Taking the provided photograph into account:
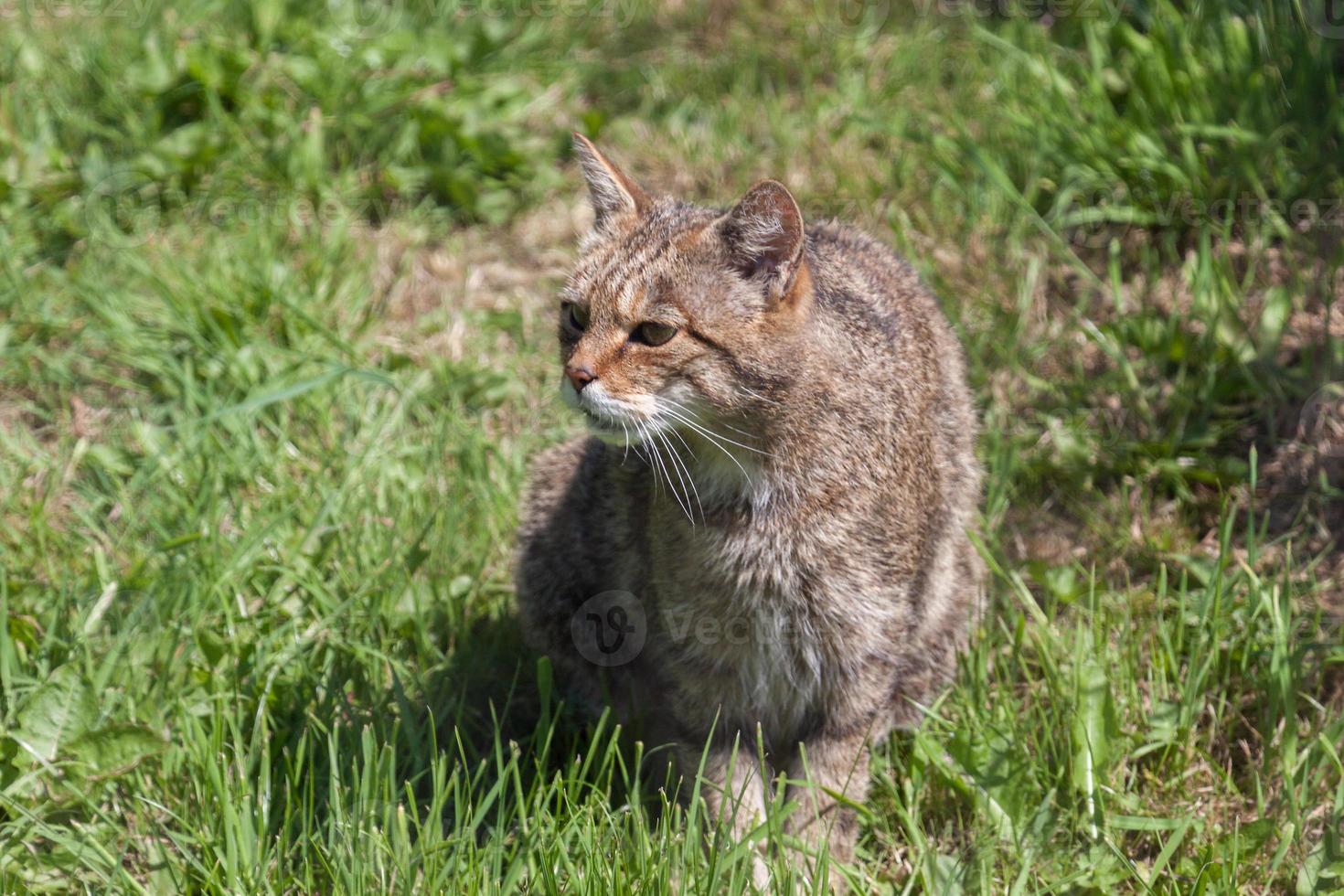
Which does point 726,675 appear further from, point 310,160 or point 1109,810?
point 310,160

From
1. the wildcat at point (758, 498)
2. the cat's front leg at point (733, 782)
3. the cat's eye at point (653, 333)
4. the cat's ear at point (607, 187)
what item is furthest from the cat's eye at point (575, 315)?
the cat's front leg at point (733, 782)

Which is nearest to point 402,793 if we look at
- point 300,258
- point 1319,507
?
point 300,258

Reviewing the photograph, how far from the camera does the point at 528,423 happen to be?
4.51 m

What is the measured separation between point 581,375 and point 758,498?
19.5 inches

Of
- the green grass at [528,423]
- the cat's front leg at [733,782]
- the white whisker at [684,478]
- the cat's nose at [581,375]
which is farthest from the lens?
the cat's front leg at [733,782]

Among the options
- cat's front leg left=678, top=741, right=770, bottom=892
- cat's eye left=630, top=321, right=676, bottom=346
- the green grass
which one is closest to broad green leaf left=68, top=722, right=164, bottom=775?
the green grass

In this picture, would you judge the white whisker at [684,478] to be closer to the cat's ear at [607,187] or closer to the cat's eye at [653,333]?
the cat's eye at [653,333]

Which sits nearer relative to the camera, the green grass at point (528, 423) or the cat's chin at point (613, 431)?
the cat's chin at point (613, 431)

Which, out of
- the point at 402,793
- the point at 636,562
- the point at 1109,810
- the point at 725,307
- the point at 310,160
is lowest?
the point at 1109,810

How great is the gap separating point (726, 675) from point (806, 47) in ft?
10.8

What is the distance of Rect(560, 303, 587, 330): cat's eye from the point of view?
299cm

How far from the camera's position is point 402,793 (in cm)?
313

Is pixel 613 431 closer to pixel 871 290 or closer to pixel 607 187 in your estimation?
pixel 607 187

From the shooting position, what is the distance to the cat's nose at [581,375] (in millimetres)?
2811
